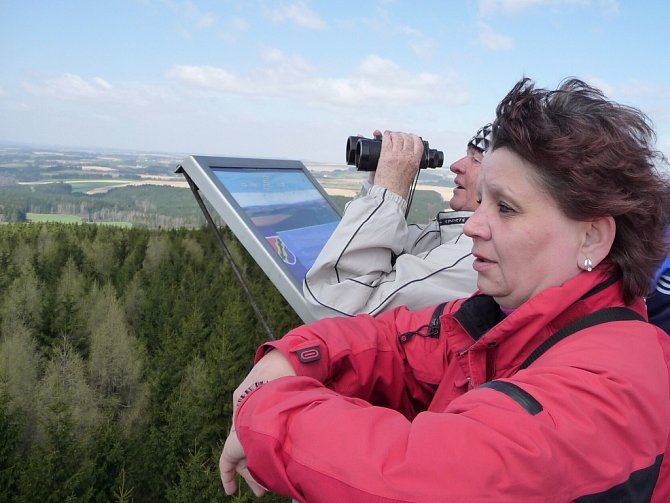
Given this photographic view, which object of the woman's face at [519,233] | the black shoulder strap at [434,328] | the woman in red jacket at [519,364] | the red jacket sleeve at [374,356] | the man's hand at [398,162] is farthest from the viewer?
the man's hand at [398,162]

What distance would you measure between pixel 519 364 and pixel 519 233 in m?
0.28

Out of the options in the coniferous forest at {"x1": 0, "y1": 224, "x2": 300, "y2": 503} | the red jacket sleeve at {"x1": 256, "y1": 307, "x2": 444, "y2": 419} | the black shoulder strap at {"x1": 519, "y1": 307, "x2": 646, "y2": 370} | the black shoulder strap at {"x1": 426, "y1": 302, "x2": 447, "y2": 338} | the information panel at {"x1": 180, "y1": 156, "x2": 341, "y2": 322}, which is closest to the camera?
the black shoulder strap at {"x1": 519, "y1": 307, "x2": 646, "y2": 370}

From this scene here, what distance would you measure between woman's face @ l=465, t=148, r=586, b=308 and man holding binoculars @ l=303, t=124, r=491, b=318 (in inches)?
32.5

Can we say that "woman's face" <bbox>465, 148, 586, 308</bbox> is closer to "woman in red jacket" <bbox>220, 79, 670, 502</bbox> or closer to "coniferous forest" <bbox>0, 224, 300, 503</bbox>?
"woman in red jacket" <bbox>220, 79, 670, 502</bbox>

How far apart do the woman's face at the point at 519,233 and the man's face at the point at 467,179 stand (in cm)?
A: 136

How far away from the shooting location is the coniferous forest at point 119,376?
2221mm

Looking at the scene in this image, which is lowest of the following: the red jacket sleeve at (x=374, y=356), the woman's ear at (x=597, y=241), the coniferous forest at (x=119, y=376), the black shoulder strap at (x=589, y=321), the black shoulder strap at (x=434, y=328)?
the coniferous forest at (x=119, y=376)

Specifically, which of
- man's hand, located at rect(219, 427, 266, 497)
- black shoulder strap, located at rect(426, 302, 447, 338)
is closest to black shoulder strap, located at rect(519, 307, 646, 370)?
black shoulder strap, located at rect(426, 302, 447, 338)

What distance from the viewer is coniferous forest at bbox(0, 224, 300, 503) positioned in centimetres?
222

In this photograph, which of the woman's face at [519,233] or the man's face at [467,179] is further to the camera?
the man's face at [467,179]

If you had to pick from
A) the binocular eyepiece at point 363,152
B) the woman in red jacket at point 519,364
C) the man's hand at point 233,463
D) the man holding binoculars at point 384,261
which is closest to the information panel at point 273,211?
the man holding binoculars at point 384,261

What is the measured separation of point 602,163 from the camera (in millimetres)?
1314

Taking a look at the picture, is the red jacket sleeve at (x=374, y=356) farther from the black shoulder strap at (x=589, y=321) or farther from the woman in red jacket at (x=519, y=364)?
the black shoulder strap at (x=589, y=321)

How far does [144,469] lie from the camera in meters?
2.41
